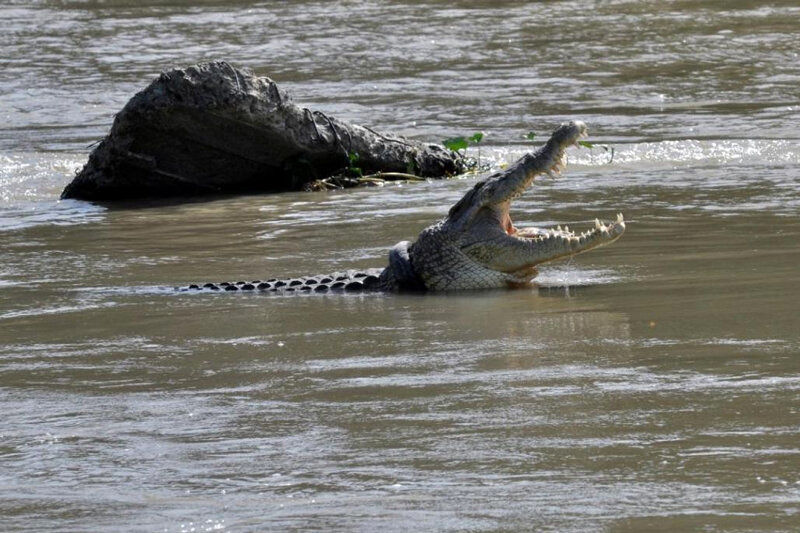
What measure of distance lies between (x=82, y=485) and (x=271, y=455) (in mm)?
527

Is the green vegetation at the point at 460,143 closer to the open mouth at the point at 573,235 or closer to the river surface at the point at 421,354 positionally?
the river surface at the point at 421,354

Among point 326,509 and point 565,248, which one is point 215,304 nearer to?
point 565,248

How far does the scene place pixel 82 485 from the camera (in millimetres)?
3869

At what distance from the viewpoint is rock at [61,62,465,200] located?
10.8 meters

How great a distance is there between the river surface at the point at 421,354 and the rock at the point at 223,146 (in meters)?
0.48

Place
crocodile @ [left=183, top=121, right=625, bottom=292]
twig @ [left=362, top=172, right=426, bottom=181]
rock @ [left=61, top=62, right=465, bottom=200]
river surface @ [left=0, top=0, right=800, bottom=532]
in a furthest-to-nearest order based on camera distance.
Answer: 1. twig @ [left=362, top=172, right=426, bottom=181]
2. rock @ [left=61, top=62, right=465, bottom=200]
3. crocodile @ [left=183, top=121, right=625, bottom=292]
4. river surface @ [left=0, top=0, right=800, bottom=532]

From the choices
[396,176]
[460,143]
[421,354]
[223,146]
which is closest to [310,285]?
[421,354]

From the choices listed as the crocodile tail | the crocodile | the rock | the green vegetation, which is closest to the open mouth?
the crocodile

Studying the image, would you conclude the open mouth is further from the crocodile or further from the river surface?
the river surface

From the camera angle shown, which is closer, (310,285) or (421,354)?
(421,354)

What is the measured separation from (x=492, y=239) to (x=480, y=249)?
0.08 m

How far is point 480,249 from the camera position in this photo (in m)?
7.12

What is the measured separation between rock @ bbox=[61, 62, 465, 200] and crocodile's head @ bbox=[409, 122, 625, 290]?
3890 mm

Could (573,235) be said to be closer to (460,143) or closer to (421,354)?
(421,354)
